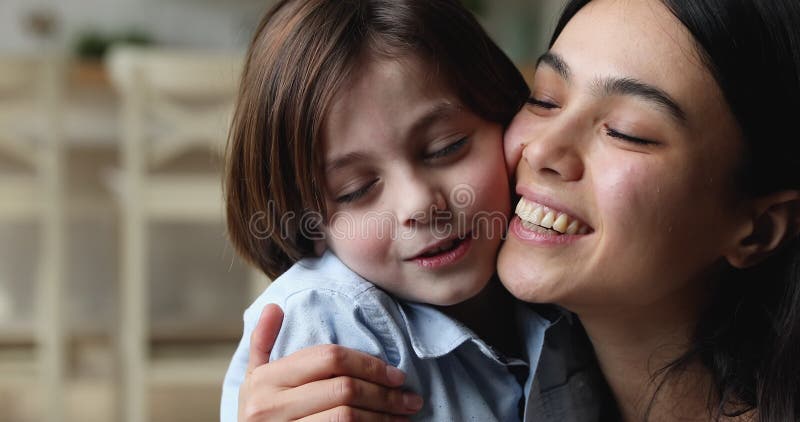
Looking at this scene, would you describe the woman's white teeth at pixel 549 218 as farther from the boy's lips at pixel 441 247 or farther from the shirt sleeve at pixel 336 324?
the shirt sleeve at pixel 336 324

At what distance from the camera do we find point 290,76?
1179 millimetres

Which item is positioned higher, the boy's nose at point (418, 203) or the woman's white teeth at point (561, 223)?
the boy's nose at point (418, 203)

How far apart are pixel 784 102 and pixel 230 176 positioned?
69cm

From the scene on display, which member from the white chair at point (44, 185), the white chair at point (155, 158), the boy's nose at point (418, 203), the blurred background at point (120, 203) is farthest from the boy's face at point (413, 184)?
the white chair at point (44, 185)

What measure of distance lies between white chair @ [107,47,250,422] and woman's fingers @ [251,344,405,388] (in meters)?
1.76

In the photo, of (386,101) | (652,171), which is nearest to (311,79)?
(386,101)

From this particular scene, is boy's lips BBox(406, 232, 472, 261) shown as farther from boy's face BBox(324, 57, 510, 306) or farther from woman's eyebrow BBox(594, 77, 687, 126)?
woman's eyebrow BBox(594, 77, 687, 126)

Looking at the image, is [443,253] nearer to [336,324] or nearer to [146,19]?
[336,324]

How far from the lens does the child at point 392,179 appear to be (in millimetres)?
1137

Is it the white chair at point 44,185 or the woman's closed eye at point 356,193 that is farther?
the white chair at point 44,185

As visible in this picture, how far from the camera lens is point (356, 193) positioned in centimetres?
116

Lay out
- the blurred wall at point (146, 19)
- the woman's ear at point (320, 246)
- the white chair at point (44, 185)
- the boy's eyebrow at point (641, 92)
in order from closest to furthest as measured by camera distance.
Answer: the boy's eyebrow at point (641, 92)
the woman's ear at point (320, 246)
the white chair at point (44, 185)
the blurred wall at point (146, 19)

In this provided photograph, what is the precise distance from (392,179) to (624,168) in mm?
265

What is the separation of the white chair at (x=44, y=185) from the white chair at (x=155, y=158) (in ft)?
0.87
